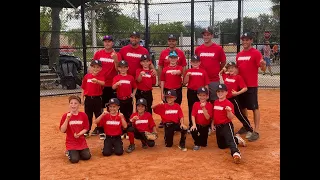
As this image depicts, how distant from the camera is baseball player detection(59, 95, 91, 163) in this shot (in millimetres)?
5395

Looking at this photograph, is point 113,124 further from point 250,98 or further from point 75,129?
point 250,98

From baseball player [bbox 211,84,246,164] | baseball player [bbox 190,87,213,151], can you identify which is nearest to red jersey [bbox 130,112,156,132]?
baseball player [bbox 190,87,213,151]

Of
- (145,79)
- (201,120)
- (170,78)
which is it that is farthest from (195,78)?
(145,79)

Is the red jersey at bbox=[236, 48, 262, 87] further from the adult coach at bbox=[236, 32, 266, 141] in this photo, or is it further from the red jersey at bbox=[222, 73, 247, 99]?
the red jersey at bbox=[222, 73, 247, 99]

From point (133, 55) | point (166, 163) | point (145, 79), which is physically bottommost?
point (166, 163)

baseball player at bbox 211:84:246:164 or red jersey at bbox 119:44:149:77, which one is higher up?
red jersey at bbox 119:44:149:77

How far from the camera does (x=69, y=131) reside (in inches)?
217

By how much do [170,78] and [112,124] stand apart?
1.47 metres

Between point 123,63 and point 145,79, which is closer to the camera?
point 123,63

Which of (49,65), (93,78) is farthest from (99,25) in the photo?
(93,78)

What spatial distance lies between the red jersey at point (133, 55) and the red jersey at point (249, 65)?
1.82 metres

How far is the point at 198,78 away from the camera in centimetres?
633
